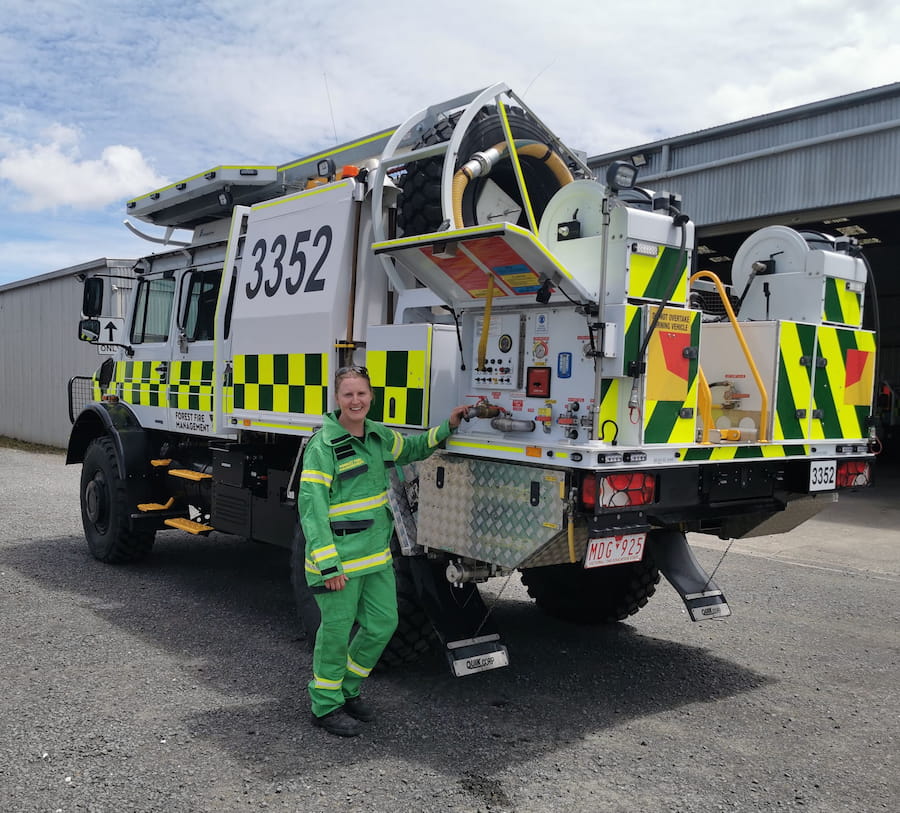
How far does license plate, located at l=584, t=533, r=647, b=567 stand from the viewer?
374 centimetres

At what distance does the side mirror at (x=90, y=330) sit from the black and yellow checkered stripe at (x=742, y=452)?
5141 mm

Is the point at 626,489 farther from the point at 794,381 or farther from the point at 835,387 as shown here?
the point at 835,387

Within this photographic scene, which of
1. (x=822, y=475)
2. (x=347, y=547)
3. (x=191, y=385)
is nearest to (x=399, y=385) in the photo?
→ (x=347, y=547)

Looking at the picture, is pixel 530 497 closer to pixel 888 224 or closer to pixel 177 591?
pixel 177 591

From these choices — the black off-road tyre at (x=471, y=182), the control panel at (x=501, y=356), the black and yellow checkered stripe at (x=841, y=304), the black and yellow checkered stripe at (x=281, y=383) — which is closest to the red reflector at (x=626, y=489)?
the control panel at (x=501, y=356)

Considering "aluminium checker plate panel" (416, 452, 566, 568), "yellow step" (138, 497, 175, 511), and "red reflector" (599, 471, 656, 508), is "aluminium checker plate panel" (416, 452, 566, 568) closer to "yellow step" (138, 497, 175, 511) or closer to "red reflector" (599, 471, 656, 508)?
"red reflector" (599, 471, 656, 508)

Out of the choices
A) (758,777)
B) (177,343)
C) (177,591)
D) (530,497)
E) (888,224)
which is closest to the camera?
(758,777)

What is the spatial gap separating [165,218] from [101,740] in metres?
4.37

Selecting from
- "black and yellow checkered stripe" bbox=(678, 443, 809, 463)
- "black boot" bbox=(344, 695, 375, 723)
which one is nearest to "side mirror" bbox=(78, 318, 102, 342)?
"black boot" bbox=(344, 695, 375, 723)

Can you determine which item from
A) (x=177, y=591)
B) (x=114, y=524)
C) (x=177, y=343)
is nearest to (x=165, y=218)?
(x=177, y=343)

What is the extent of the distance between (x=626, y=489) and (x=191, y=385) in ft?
12.4

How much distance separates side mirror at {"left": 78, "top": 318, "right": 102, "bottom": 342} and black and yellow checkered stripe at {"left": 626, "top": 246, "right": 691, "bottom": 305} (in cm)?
499

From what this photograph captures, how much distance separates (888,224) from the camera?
14.2 meters

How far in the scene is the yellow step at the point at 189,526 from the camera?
6.23 metres
